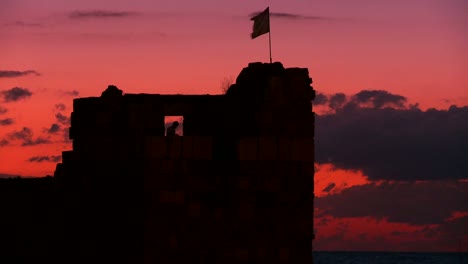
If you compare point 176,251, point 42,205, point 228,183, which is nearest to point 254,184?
point 228,183

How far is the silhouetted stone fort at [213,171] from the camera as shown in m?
30.5

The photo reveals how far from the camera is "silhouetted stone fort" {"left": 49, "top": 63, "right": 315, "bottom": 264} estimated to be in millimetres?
30531

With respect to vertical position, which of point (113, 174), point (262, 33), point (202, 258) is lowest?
point (202, 258)

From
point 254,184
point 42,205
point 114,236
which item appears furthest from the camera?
point 42,205

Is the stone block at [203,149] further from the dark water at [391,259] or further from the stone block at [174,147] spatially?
the dark water at [391,259]

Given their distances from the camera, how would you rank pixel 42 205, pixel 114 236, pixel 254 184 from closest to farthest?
pixel 254 184, pixel 114 236, pixel 42 205

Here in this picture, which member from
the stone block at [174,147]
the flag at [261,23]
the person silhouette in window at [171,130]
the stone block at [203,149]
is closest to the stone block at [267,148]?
the stone block at [203,149]

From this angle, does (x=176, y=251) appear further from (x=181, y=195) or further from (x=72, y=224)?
(x=72, y=224)

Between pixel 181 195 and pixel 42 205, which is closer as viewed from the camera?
pixel 181 195

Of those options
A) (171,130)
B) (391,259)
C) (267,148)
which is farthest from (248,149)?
(391,259)

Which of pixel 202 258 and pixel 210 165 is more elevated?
pixel 210 165

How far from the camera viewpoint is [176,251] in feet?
102

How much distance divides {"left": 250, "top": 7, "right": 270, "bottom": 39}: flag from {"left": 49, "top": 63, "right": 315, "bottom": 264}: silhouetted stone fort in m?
1.24

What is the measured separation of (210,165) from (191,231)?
162 centimetres
